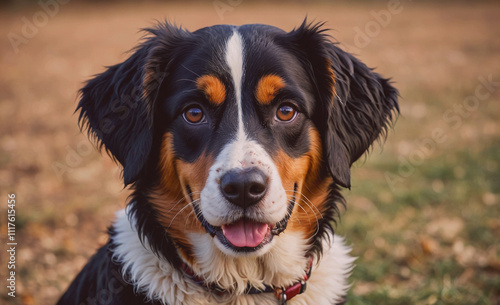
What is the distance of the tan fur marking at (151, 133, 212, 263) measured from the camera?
3082mm

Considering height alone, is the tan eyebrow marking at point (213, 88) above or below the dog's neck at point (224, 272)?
above

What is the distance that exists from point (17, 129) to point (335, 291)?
9036 mm

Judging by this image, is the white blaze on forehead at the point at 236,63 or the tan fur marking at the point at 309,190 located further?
the tan fur marking at the point at 309,190

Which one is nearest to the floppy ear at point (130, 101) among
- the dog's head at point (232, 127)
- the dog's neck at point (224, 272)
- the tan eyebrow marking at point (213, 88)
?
the dog's head at point (232, 127)

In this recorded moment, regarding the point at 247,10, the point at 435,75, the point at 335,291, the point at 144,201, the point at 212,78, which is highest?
the point at 247,10

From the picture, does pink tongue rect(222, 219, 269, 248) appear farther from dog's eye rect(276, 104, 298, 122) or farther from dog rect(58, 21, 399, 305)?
dog's eye rect(276, 104, 298, 122)

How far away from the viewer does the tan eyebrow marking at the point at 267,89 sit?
9.86ft

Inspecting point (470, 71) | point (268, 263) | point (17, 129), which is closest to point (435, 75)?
Result: point (470, 71)

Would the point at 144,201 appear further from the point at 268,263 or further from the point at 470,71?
the point at 470,71

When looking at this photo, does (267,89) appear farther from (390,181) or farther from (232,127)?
(390,181)

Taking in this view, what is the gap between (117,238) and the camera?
3271 mm

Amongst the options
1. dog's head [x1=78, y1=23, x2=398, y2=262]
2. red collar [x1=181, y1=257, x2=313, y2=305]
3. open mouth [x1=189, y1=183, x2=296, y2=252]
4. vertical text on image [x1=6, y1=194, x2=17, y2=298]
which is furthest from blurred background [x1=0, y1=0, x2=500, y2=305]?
open mouth [x1=189, y1=183, x2=296, y2=252]

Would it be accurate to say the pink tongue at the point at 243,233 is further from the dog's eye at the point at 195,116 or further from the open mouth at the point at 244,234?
the dog's eye at the point at 195,116

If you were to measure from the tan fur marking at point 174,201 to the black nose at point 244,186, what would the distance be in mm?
457
